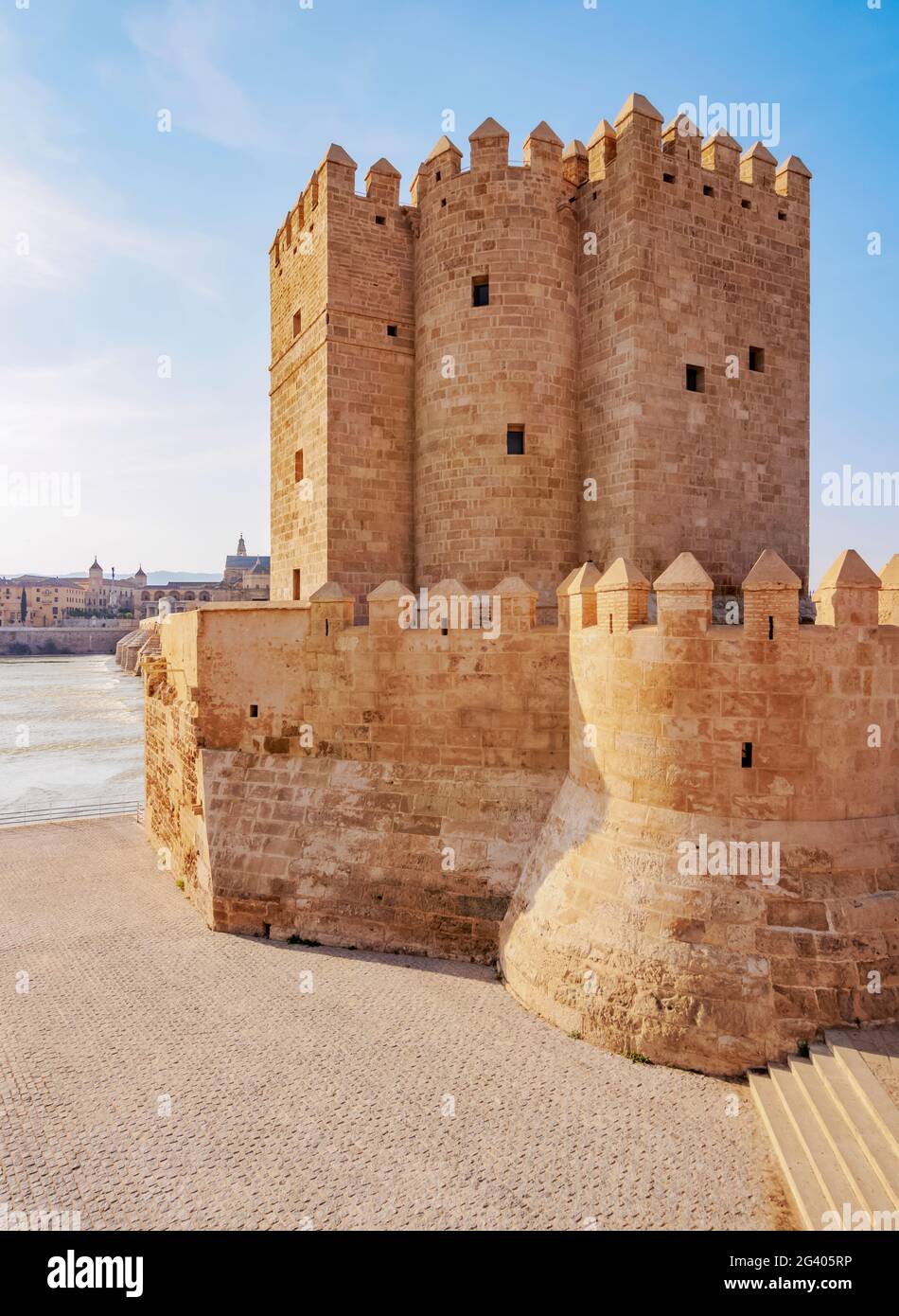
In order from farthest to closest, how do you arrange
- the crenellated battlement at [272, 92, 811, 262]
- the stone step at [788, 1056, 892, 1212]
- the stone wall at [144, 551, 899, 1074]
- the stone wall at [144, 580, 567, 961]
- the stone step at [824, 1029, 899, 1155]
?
1. the crenellated battlement at [272, 92, 811, 262]
2. the stone wall at [144, 580, 567, 961]
3. the stone wall at [144, 551, 899, 1074]
4. the stone step at [824, 1029, 899, 1155]
5. the stone step at [788, 1056, 892, 1212]

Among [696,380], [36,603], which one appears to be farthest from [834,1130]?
[36,603]

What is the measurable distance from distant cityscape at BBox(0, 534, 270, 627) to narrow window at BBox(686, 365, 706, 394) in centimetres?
10057

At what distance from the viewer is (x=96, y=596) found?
145 metres

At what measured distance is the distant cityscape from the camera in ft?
407

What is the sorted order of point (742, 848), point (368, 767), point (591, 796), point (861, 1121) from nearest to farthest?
point (861, 1121), point (742, 848), point (591, 796), point (368, 767)

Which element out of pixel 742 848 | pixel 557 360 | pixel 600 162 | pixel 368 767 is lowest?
pixel 742 848

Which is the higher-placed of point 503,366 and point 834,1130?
point 503,366

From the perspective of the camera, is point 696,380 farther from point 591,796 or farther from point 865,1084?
point 865,1084

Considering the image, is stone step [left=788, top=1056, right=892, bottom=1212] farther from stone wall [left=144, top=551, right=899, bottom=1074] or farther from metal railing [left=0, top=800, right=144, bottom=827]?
metal railing [left=0, top=800, right=144, bottom=827]

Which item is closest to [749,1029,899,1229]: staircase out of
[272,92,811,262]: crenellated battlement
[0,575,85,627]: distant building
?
[272,92,811,262]: crenellated battlement

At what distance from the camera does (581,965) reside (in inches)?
338

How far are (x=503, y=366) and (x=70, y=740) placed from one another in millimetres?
32343
